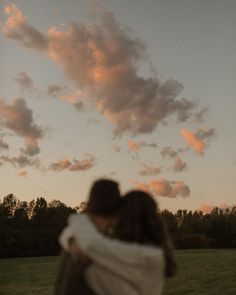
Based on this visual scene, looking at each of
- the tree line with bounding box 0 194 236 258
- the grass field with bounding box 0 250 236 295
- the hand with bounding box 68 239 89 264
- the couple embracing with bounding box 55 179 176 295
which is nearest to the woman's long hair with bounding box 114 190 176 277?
the couple embracing with bounding box 55 179 176 295

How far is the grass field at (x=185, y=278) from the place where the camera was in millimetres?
20484

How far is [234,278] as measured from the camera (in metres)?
22.6

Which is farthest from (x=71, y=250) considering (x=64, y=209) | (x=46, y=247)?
(x=64, y=209)

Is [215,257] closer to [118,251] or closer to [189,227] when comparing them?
[118,251]

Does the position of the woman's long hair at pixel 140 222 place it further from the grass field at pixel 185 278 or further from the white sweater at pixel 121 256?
the grass field at pixel 185 278

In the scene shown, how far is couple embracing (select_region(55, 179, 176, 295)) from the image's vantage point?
10.5 feet

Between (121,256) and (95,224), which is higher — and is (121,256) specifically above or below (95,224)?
below

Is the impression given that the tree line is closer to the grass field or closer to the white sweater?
the grass field

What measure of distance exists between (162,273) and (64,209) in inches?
2402

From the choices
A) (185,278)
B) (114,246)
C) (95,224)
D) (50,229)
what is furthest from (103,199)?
(50,229)

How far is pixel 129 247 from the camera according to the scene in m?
3.22

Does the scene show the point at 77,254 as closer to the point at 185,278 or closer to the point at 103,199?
the point at 103,199

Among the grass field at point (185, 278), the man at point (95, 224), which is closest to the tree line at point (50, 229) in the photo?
the grass field at point (185, 278)

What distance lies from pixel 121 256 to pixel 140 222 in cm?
23
